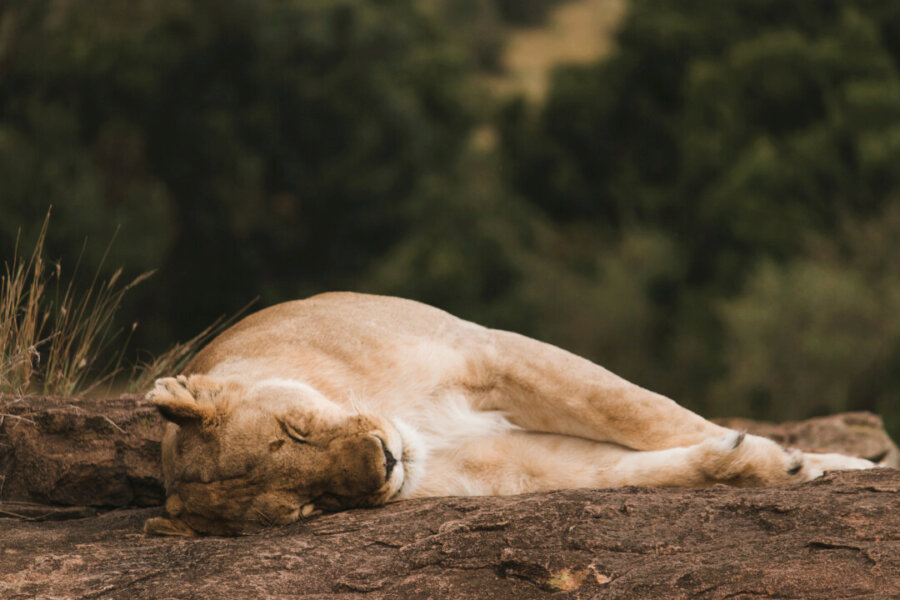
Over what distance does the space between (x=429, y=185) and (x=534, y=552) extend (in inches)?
586

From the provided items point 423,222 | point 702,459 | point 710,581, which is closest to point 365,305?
point 702,459

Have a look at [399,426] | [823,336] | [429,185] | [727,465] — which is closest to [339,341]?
[399,426]

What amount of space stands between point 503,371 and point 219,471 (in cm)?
109

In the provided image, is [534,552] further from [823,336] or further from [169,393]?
[823,336]

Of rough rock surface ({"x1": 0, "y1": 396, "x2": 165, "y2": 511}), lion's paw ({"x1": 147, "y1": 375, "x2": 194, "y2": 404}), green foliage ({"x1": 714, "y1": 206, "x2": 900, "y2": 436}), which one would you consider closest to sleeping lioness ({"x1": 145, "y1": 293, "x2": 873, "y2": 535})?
lion's paw ({"x1": 147, "y1": 375, "x2": 194, "y2": 404})

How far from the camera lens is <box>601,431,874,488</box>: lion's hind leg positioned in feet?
10.8

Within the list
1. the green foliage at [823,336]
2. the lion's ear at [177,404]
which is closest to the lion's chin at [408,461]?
the lion's ear at [177,404]

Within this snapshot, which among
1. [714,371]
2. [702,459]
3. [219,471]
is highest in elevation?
[714,371]

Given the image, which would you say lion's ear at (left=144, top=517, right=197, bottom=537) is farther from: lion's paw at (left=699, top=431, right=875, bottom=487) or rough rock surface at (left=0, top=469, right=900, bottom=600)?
lion's paw at (left=699, top=431, right=875, bottom=487)

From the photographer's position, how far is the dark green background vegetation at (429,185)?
15016 mm

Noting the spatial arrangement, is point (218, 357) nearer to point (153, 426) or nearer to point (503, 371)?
point (153, 426)

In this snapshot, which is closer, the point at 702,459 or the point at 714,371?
the point at 702,459

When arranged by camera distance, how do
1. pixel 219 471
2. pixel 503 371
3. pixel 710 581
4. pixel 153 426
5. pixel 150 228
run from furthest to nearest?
pixel 150 228
pixel 153 426
pixel 503 371
pixel 219 471
pixel 710 581

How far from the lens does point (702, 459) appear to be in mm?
3311
